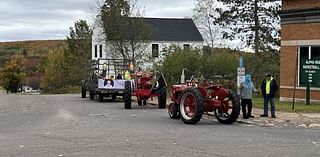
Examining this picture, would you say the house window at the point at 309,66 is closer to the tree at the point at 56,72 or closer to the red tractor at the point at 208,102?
the red tractor at the point at 208,102

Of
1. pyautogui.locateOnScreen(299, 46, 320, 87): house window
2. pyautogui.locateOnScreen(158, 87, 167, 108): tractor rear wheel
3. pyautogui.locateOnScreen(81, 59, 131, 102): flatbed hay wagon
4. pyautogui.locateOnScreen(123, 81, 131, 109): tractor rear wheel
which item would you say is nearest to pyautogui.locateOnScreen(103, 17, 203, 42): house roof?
pyautogui.locateOnScreen(81, 59, 131, 102): flatbed hay wagon

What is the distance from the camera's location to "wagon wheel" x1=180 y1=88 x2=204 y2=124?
16844 millimetres

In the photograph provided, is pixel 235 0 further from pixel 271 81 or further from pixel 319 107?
pixel 271 81

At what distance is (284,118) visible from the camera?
18.8 meters

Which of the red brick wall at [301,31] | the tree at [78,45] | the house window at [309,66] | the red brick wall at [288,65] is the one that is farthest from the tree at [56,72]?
the house window at [309,66]

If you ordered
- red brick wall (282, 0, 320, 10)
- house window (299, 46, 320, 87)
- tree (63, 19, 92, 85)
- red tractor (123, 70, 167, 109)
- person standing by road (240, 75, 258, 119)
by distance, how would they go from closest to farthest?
1. person standing by road (240, 75, 258, 119)
2. house window (299, 46, 320, 87)
3. red tractor (123, 70, 167, 109)
4. red brick wall (282, 0, 320, 10)
5. tree (63, 19, 92, 85)

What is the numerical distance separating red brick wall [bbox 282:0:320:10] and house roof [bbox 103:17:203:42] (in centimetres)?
3757

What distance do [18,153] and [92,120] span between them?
7782 millimetres

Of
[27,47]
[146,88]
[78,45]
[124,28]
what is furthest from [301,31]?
[27,47]

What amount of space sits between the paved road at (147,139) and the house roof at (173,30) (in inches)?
1887

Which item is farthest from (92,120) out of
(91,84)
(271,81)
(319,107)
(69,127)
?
(91,84)

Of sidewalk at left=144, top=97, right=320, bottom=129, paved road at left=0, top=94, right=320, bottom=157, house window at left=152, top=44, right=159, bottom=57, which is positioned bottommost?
paved road at left=0, top=94, right=320, bottom=157

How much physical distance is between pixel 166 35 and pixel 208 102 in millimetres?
49733

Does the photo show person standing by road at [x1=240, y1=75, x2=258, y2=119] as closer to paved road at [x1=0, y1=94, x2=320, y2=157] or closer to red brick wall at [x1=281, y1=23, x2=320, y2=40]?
paved road at [x1=0, y1=94, x2=320, y2=157]
